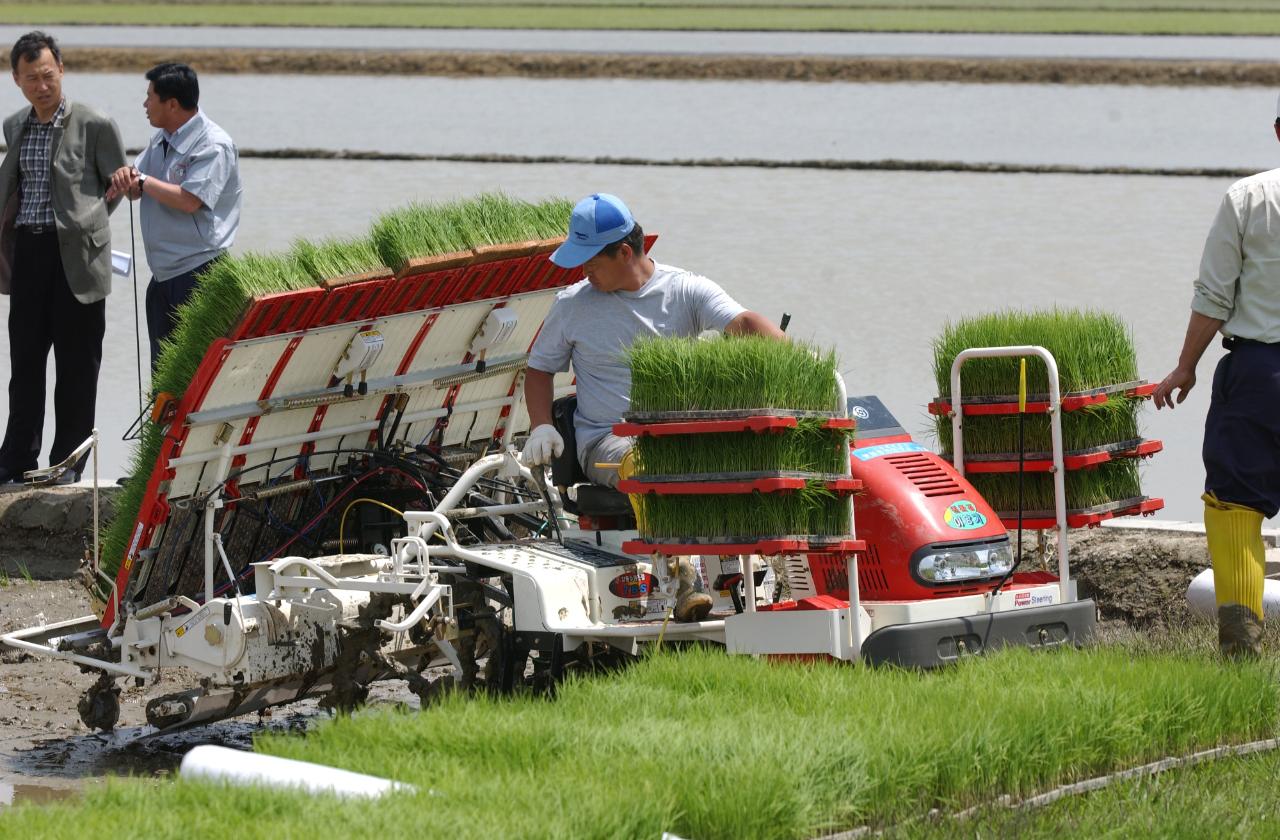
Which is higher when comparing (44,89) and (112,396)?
(44,89)

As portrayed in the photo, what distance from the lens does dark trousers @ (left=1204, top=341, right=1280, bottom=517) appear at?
6.01m

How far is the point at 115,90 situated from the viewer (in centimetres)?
2892

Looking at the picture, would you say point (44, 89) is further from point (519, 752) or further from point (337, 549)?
point (519, 752)

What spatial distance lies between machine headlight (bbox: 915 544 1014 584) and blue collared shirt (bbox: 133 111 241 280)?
404 cm

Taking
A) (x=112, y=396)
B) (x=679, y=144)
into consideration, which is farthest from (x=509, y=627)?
(x=679, y=144)

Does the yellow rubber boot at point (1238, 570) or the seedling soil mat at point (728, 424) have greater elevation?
the seedling soil mat at point (728, 424)

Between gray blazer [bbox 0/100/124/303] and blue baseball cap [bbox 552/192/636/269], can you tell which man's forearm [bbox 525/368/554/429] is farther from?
gray blazer [bbox 0/100/124/303]

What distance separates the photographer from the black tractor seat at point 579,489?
20.9ft

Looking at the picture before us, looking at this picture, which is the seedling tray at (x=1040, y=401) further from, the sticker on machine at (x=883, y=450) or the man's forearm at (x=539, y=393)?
the man's forearm at (x=539, y=393)

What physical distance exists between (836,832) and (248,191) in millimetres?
15466

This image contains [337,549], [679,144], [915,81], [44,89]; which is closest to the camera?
[337,549]

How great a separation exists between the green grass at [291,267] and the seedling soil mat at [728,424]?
4.66 ft

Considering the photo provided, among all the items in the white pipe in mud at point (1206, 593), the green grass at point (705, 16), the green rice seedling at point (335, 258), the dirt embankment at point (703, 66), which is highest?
the green grass at point (705, 16)

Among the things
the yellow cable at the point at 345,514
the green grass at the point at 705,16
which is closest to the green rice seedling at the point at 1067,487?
the yellow cable at the point at 345,514
